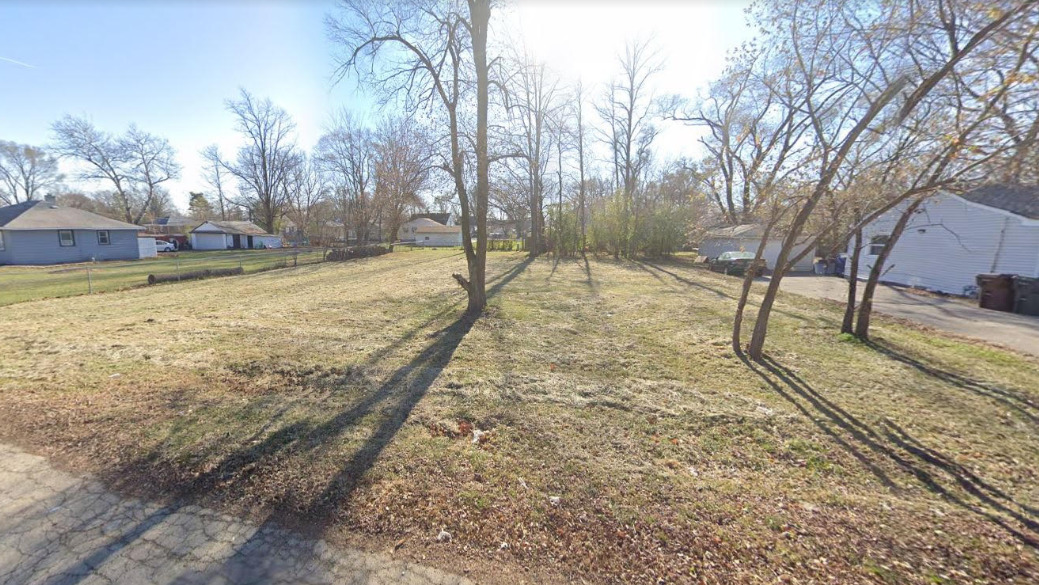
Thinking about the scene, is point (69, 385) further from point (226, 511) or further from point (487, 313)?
point (487, 313)

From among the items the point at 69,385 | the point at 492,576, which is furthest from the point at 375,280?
the point at 492,576

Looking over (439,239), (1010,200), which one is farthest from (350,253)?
(439,239)

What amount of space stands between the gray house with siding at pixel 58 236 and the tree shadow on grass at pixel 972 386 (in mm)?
36208

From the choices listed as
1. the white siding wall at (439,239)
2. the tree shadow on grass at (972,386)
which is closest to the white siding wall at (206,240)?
the white siding wall at (439,239)

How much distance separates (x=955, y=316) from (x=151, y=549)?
49.3 ft

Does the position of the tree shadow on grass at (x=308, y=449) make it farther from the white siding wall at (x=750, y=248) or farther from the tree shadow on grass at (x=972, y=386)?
the white siding wall at (x=750, y=248)

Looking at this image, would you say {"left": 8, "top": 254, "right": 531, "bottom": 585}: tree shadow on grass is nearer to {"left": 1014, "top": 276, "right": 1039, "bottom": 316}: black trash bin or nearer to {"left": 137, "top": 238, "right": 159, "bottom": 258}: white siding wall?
{"left": 1014, "top": 276, "right": 1039, "bottom": 316}: black trash bin

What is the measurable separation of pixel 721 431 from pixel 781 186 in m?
3.38

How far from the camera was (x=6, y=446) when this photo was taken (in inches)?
125

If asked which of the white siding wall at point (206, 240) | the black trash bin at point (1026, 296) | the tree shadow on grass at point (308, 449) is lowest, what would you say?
the tree shadow on grass at point (308, 449)

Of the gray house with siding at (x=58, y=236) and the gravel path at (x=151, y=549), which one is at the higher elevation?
the gray house with siding at (x=58, y=236)

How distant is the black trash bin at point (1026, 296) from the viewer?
30.7ft

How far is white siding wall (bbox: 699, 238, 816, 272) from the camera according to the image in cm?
2116

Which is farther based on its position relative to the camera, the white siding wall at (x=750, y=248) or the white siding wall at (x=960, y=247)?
the white siding wall at (x=750, y=248)
